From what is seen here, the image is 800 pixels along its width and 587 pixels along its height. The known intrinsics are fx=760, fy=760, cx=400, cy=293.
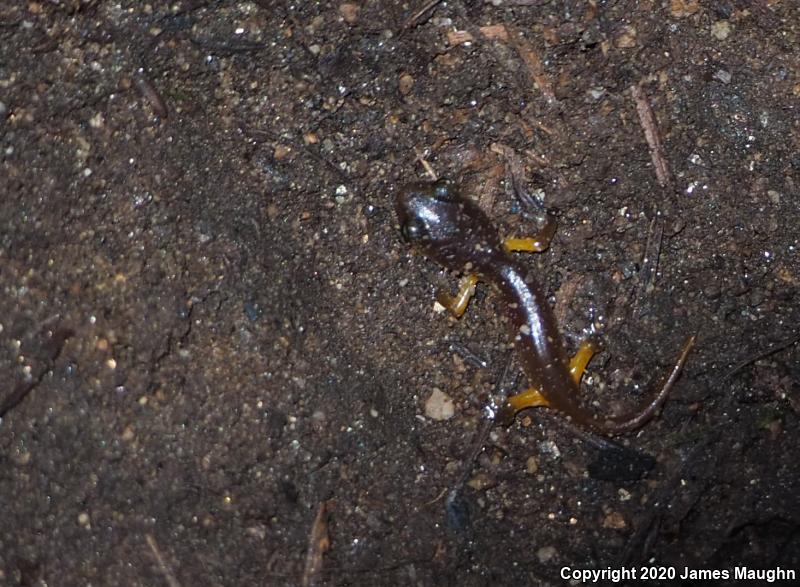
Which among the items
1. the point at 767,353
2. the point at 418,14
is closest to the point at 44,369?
the point at 418,14

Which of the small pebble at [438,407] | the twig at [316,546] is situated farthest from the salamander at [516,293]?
the twig at [316,546]

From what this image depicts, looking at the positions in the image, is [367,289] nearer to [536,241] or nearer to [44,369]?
[536,241]

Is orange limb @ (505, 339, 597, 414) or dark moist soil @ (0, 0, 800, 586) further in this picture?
orange limb @ (505, 339, 597, 414)

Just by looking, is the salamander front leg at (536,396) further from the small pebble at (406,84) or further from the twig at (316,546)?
the small pebble at (406,84)

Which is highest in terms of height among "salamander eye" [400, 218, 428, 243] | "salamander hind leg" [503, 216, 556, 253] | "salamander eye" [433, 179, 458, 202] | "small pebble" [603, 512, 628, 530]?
"salamander eye" [433, 179, 458, 202]

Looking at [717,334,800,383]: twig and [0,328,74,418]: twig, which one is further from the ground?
[0,328,74,418]: twig

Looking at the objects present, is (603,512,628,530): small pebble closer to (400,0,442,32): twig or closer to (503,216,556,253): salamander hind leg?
(503,216,556,253): salamander hind leg

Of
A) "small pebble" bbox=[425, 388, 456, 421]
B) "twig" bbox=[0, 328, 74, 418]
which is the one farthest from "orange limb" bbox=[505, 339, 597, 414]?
"twig" bbox=[0, 328, 74, 418]
